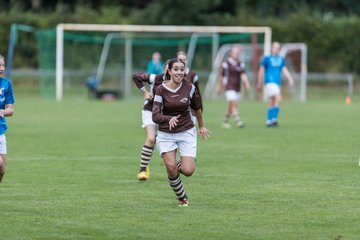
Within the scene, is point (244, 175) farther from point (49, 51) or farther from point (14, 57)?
point (14, 57)

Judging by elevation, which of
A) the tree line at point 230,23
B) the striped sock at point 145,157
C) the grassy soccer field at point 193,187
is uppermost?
the tree line at point 230,23

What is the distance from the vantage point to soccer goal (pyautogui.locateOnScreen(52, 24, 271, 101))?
43787mm

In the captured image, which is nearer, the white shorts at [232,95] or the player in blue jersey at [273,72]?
the player in blue jersey at [273,72]

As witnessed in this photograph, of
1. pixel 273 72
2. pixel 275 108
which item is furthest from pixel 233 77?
pixel 275 108

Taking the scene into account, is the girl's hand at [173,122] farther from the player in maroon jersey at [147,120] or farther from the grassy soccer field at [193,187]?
the player in maroon jersey at [147,120]

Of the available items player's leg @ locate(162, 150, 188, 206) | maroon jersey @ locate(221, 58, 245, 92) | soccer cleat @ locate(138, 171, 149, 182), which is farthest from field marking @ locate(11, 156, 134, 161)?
maroon jersey @ locate(221, 58, 245, 92)

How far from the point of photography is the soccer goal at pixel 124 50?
4379cm

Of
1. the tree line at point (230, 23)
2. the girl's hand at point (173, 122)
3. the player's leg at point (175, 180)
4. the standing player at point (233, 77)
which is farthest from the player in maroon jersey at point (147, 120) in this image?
the tree line at point (230, 23)

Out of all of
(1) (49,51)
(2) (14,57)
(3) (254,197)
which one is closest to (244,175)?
(3) (254,197)

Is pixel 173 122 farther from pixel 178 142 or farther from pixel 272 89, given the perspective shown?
pixel 272 89

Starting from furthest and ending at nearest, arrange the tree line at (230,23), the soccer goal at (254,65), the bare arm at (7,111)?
the tree line at (230,23)
the soccer goal at (254,65)
the bare arm at (7,111)

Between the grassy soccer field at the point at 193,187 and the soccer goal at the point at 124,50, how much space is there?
1884cm

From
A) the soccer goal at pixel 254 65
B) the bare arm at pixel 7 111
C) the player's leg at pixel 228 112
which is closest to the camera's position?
the bare arm at pixel 7 111

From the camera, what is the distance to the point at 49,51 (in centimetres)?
4309
